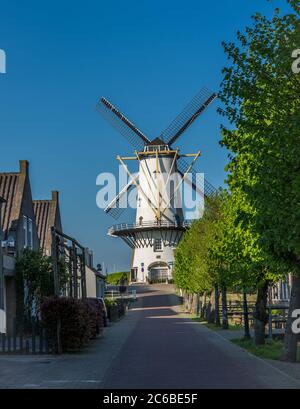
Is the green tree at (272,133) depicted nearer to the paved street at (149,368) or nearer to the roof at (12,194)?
the paved street at (149,368)

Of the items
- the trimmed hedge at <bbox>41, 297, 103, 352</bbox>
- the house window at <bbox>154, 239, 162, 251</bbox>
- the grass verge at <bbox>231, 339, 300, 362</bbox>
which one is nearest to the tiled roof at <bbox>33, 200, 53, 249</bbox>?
the grass verge at <bbox>231, 339, 300, 362</bbox>

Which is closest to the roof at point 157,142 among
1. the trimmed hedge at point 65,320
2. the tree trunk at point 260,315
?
the tree trunk at point 260,315

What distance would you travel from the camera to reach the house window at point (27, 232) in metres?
40.0

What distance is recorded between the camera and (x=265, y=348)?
79.6ft

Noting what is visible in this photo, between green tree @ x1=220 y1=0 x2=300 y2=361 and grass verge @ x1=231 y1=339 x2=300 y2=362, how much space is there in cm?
174

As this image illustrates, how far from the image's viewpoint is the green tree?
16734 mm

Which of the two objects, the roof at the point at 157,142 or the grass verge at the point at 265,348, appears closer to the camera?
the grass verge at the point at 265,348

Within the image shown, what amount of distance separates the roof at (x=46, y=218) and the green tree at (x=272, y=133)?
32.7 m

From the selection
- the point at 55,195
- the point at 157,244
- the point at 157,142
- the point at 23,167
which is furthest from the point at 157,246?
the point at 23,167

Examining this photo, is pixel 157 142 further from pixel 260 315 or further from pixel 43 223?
pixel 260 315

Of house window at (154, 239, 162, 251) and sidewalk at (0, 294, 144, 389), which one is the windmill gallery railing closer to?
house window at (154, 239, 162, 251)
